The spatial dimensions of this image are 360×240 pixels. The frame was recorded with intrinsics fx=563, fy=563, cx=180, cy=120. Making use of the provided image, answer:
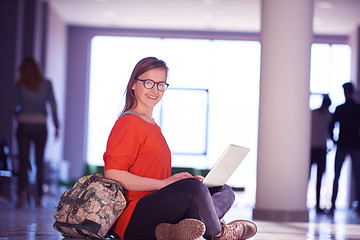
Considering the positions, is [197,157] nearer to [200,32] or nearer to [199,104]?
[199,104]

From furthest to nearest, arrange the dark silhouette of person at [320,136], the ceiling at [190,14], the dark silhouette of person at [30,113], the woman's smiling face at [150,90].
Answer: the ceiling at [190,14]
the dark silhouette of person at [320,136]
the dark silhouette of person at [30,113]
the woman's smiling face at [150,90]

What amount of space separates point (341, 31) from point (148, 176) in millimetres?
10124

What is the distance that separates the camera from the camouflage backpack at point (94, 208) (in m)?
2.43

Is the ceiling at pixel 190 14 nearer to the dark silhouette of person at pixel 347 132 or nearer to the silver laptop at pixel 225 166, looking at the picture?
the dark silhouette of person at pixel 347 132

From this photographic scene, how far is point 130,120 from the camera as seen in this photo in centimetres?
257

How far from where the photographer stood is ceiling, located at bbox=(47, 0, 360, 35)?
405 inches

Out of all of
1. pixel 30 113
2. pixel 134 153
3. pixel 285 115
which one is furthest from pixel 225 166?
pixel 30 113

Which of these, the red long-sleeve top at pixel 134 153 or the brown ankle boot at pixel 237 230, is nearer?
the red long-sleeve top at pixel 134 153

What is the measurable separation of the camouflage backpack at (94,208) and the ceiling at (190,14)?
8033 mm

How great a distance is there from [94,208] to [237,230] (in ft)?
2.39

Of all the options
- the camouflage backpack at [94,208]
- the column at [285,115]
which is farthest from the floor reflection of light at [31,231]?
the column at [285,115]

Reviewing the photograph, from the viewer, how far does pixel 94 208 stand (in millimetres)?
2434

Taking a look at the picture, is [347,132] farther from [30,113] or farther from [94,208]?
[94,208]

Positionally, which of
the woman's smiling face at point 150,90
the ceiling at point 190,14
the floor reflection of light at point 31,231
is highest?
the ceiling at point 190,14
